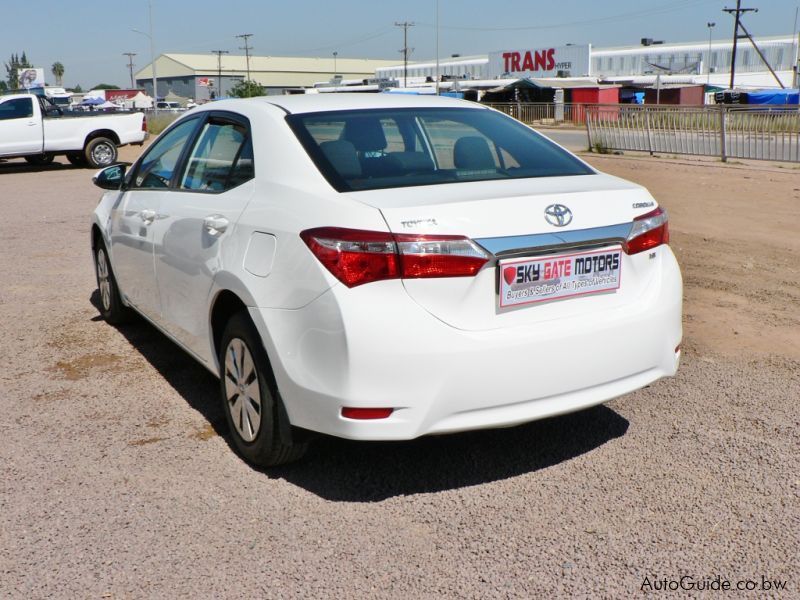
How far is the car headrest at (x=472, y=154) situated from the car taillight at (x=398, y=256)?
0.84 m

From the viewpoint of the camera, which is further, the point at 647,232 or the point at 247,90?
the point at 247,90

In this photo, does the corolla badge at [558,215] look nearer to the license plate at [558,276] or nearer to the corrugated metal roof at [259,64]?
the license plate at [558,276]

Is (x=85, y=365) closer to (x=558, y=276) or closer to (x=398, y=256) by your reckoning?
(x=398, y=256)

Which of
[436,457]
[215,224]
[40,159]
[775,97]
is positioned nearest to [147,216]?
[215,224]

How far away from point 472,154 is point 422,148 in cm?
30

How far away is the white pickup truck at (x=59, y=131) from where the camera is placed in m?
20.4

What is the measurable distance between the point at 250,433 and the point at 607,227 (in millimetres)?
1721

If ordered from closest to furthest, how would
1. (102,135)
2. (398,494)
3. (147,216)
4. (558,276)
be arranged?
(558,276)
(398,494)
(147,216)
(102,135)

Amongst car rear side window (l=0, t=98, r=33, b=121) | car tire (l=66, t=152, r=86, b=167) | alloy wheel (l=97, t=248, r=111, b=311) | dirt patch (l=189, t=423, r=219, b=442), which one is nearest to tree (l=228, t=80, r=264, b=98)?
car tire (l=66, t=152, r=86, b=167)

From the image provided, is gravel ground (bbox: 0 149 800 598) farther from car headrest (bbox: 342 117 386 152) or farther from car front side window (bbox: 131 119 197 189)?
car headrest (bbox: 342 117 386 152)

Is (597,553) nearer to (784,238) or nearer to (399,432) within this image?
(399,432)

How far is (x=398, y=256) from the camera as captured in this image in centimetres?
318

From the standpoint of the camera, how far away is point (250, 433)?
12.7 feet

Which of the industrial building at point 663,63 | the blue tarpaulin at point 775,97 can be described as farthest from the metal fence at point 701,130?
the industrial building at point 663,63
